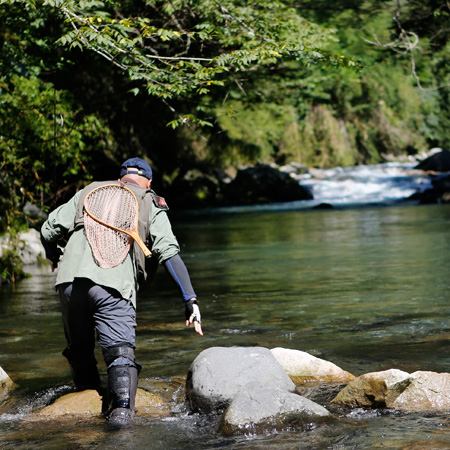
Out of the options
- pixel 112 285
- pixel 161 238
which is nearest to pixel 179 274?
pixel 161 238

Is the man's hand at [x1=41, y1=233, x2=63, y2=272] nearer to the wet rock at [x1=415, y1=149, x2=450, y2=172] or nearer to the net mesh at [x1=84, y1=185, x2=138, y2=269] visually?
the net mesh at [x1=84, y1=185, x2=138, y2=269]

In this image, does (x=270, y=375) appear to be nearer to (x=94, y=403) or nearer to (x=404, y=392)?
(x=404, y=392)

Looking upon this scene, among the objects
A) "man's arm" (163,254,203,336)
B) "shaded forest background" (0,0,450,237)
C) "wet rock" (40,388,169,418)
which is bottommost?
"wet rock" (40,388,169,418)

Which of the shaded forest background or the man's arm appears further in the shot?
the shaded forest background

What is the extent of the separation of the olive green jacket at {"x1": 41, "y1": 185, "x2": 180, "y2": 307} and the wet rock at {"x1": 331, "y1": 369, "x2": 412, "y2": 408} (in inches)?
62.3

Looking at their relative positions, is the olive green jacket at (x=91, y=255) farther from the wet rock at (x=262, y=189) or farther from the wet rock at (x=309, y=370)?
the wet rock at (x=262, y=189)

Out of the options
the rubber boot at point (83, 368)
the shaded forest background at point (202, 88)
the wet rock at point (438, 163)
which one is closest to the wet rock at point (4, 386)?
the rubber boot at point (83, 368)

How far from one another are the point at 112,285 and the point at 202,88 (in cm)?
438

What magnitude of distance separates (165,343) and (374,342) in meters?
2.09

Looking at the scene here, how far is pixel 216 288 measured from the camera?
445 inches

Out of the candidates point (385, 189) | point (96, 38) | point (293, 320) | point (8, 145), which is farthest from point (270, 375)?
point (385, 189)

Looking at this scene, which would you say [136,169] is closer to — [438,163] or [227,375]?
[227,375]

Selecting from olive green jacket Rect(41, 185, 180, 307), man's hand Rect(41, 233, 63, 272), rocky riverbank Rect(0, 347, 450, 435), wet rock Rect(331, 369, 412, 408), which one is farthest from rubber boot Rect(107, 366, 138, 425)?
wet rock Rect(331, 369, 412, 408)

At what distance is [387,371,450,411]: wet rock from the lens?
507 centimetres
